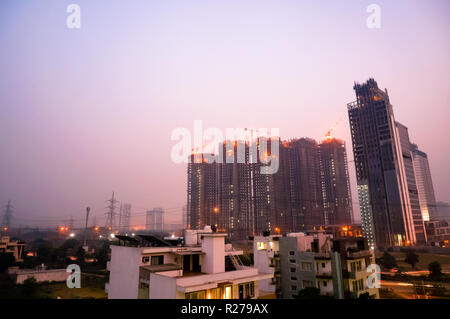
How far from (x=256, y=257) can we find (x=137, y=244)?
16215 mm

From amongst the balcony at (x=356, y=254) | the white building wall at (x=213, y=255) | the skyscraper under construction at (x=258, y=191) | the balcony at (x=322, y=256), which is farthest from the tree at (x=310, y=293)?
the skyscraper under construction at (x=258, y=191)

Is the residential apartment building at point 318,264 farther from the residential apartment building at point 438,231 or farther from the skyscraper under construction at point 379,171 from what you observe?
the residential apartment building at point 438,231

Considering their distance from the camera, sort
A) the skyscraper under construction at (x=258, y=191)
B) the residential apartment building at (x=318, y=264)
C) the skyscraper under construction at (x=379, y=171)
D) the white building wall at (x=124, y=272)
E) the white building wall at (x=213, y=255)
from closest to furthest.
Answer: the white building wall at (x=124, y=272) → the white building wall at (x=213, y=255) → the residential apartment building at (x=318, y=264) → the skyscraper under construction at (x=379, y=171) → the skyscraper under construction at (x=258, y=191)

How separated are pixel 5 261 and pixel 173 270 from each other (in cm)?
5119

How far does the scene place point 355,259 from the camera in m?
26.6

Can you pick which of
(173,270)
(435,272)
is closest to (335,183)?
(435,272)

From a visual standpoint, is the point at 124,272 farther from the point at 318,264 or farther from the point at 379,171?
the point at 379,171

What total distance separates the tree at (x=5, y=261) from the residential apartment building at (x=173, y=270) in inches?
1732

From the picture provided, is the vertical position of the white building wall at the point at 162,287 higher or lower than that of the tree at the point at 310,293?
higher

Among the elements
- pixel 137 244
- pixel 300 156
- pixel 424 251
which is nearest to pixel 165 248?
pixel 137 244

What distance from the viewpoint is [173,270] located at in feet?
59.2

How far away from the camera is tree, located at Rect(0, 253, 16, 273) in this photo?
49562mm

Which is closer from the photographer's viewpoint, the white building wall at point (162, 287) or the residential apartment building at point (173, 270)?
the white building wall at point (162, 287)

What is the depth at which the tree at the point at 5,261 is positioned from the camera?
49562 millimetres
